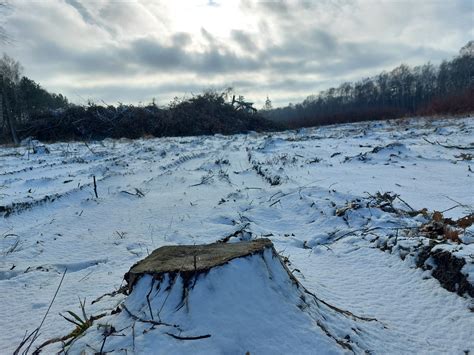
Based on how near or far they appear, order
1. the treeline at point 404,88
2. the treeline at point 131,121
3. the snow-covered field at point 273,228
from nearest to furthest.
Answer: the snow-covered field at point 273,228, the treeline at point 131,121, the treeline at point 404,88

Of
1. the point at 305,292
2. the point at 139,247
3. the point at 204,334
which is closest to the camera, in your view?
the point at 204,334

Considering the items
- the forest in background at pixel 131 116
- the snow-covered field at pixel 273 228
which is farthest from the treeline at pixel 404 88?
the snow-covered field at pixel 273 228

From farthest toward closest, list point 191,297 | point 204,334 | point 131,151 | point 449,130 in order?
point 449,130 < point 131,151 < point 191,297 < point 204,334

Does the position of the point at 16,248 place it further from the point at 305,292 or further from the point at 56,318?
the point at 305,292

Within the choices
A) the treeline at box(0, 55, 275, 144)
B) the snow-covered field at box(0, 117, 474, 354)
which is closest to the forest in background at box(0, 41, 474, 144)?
the treeline at box(0, 55, 275, 144)

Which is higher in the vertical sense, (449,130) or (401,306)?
(449,130)

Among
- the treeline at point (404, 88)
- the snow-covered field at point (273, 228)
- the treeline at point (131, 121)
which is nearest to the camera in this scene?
the snow-covered field at point (273, 228)

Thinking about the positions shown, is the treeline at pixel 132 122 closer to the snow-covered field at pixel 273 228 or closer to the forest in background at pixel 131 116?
the forest in background at pixel 131 116

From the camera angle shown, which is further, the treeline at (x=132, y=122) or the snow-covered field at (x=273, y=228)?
the treeline at (x=132, y=122)

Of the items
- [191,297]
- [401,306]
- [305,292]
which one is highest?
[191,297]

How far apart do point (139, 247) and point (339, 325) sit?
2.34 meters

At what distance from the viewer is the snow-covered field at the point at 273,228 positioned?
2117mm

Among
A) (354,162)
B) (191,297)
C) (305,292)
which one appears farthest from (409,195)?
(191,297)

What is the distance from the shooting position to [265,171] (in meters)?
7.51
